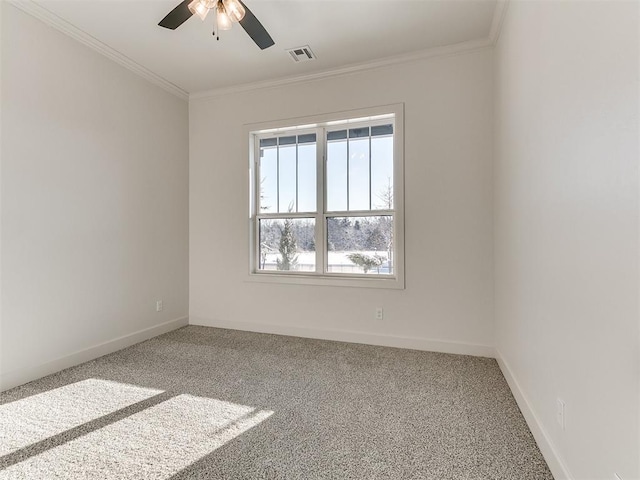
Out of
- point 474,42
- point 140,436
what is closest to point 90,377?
point 140,436

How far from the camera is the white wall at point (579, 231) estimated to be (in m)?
0.95

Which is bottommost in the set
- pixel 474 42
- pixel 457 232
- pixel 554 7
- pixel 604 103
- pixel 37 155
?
pixel 457 232

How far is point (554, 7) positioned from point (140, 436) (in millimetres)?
3015

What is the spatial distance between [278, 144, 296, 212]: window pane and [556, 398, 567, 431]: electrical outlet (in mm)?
2903

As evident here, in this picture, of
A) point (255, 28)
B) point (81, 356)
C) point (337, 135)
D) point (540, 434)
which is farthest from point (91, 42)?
point (540, 434)

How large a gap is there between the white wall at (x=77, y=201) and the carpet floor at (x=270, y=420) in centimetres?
42

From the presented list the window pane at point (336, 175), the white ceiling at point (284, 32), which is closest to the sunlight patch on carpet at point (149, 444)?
the window pane at point (336, 175)

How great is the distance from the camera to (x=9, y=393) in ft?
7.43

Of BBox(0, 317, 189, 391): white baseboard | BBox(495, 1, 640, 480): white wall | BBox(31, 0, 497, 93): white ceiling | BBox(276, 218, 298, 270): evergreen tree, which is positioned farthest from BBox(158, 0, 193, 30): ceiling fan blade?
BBox(0, 317, 189, 391): white baseboard

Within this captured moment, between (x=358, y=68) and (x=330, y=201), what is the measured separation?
1400mm

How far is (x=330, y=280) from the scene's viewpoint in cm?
347

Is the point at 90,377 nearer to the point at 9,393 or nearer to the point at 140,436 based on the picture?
the point at 9,393

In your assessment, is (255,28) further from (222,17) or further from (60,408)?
(60,408)

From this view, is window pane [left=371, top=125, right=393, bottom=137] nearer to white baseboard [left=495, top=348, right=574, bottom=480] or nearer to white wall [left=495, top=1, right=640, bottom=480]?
white wall [left=495, top=1, right=640, bottom=480]
